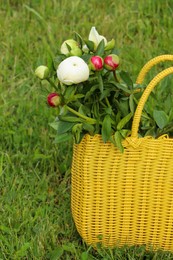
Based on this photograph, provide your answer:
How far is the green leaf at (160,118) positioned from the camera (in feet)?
6.87

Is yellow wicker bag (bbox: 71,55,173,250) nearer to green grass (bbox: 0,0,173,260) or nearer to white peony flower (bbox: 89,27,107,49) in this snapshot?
green grass (bbox: 0,0,173,260)

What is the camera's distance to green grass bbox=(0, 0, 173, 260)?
2.26 meters

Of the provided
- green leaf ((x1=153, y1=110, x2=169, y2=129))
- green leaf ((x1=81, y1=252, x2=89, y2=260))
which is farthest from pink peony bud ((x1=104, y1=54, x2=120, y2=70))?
green leaf ((x1=81, y1=252, x2=89, y2=260))

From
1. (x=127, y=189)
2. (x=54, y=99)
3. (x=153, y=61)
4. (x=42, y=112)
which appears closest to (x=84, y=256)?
(x=127, y=189)

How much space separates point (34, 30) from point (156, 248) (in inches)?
54.2

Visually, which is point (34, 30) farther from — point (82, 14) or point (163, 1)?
point (163, 1)

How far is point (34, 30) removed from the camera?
10.6ft

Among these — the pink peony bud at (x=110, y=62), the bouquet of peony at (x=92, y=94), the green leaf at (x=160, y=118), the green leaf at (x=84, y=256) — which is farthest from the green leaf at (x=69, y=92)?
the green leaf at (x=84, y=256)

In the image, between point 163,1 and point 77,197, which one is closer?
point 77,197

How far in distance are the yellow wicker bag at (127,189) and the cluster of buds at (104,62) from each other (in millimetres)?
126

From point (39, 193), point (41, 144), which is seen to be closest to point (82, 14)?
point (41, 144)

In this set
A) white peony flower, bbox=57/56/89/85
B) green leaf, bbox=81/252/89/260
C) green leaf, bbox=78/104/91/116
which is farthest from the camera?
green leaf, bbox=81/252/89/260

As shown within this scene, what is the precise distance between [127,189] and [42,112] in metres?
0.76

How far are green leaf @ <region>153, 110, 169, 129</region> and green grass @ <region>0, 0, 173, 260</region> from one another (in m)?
0.34
